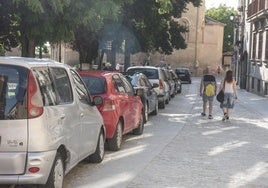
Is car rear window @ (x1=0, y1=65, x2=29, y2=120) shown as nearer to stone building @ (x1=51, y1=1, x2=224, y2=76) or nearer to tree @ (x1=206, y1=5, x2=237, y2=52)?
stone building @ (x1=51, y1=1, x2=224, y2=76)

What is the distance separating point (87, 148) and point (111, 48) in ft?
69.1

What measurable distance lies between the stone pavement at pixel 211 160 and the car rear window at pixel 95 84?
163cm

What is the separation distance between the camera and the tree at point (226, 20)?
91.9 meters

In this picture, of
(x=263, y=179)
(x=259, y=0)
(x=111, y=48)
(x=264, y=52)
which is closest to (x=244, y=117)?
(x=263, y=179)

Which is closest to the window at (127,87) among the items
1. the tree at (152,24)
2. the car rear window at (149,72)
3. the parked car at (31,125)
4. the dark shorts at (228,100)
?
the parked car at (31,125)

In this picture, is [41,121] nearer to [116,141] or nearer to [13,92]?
[13,92]

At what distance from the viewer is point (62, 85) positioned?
21.5 ft

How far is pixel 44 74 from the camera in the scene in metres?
6.02

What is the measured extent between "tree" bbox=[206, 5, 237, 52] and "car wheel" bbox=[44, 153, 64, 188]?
83.8 m

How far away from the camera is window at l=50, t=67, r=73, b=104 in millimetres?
6336

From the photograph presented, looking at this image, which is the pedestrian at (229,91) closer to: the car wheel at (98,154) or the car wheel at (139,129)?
the car wheel at (139,129)

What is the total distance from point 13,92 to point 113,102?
3937 millimetres

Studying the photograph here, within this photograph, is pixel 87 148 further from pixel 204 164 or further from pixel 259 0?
pixel 259 0

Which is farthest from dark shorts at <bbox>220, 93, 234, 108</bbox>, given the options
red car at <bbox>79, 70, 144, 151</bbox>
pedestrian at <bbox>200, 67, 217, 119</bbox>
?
red car at <bbox>79, 70, 144, 151</bbox>
